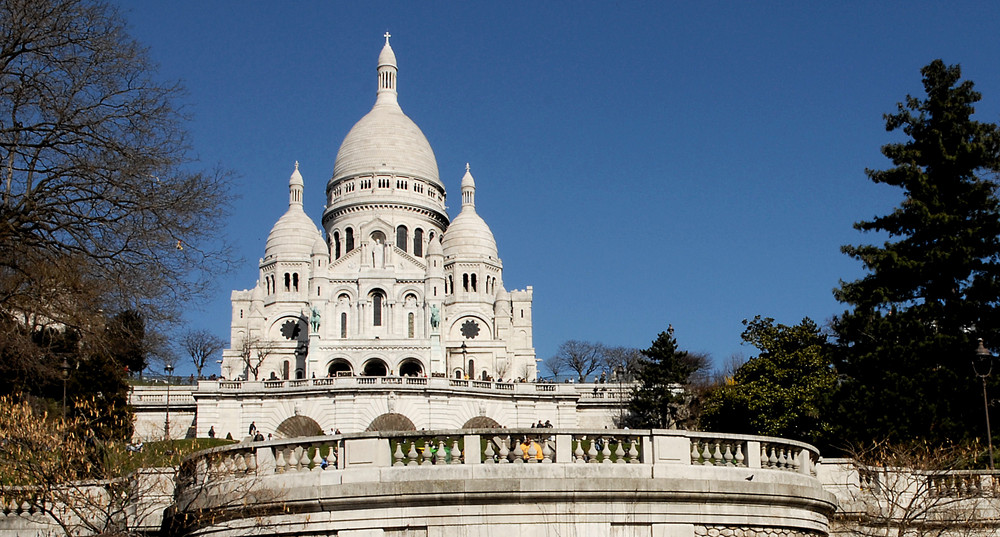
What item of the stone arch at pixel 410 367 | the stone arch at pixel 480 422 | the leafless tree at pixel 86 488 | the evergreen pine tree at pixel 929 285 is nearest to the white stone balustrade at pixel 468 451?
the leafless tree at pixel 86 488

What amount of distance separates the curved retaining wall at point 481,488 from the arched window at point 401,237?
311ft

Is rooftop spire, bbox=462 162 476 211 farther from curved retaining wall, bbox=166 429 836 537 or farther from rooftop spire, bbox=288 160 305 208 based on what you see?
curved retaining wall, bbox=166 429 836 537

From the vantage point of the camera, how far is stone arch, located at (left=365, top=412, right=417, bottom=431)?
62062 mm

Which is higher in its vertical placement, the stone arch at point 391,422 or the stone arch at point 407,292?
the stone arch at point 407,292

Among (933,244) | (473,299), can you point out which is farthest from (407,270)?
(933,244)

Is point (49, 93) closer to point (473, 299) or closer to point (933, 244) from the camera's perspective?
point (933, 244)

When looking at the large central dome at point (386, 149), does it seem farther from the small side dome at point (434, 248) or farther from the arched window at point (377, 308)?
the arched window at point (377, 308)

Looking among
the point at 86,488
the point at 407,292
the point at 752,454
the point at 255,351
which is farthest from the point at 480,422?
the point at 752,454

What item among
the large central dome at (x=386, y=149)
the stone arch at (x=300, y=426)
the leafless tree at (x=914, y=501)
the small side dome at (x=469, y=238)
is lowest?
the leafless tree at (x=914, y=501)

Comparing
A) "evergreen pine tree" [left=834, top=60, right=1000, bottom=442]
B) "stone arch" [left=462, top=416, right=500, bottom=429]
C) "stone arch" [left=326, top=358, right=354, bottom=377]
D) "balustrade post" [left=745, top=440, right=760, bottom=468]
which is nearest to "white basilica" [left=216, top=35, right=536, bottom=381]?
"stone arch" [left=326, top=358, right=354, bottom=377]

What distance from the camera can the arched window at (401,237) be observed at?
365 ft

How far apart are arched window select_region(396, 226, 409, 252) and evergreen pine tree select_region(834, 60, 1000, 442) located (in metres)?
72.2

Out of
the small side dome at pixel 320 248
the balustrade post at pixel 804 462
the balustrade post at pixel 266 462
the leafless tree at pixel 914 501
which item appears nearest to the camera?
the balustrade post at pixel 266 462

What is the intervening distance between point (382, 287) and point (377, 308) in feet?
6.08
